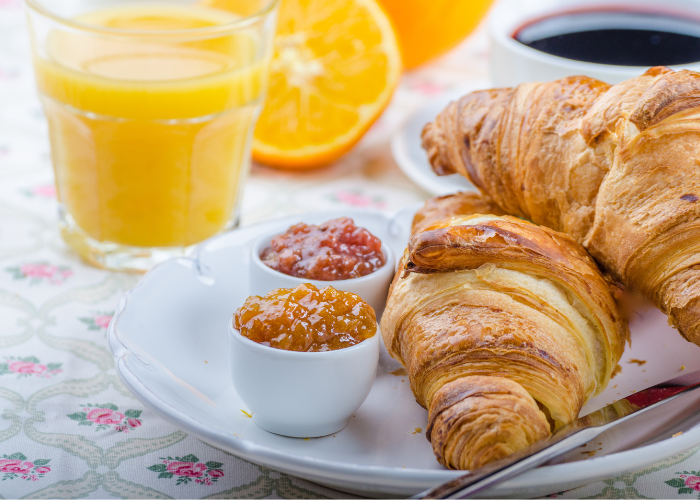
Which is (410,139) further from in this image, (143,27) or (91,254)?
(91,254)

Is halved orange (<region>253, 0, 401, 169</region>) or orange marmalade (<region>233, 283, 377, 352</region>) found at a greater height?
orange marmalade (<region>233, 283, 377, 352</region>)

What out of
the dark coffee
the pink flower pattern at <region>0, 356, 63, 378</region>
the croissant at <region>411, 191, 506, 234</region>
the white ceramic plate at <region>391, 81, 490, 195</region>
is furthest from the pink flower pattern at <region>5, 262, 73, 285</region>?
the dark coffee

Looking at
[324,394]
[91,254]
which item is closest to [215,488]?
[324,394]

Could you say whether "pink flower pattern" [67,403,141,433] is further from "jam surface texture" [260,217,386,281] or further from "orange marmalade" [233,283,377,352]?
"jam surface texture" [260,217,386,281]

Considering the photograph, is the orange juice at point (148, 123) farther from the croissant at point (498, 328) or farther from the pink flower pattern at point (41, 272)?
the croissant at point (498, 328)

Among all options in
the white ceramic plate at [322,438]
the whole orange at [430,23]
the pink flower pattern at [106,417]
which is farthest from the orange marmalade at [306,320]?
the whole orange at [430,23]

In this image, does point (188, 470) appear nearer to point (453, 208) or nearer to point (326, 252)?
point (326, 252)

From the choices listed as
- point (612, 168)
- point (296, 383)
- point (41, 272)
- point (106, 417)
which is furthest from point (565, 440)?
point (41, 272)
